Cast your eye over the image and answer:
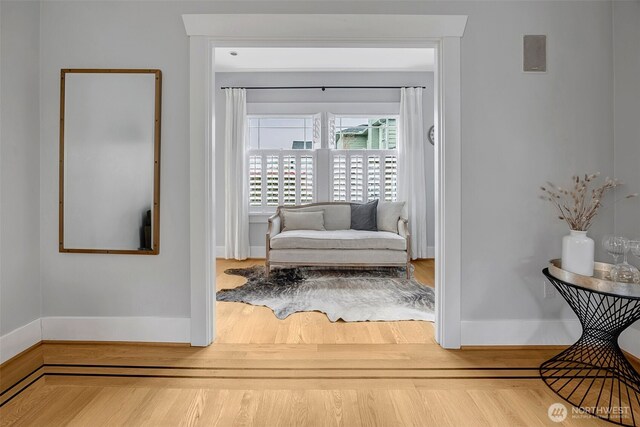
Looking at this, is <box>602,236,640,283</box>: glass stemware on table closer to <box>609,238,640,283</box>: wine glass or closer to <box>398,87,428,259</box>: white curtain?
<box>609,238,640,283</box>: wine glass

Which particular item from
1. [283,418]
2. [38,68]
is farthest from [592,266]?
[38,68]

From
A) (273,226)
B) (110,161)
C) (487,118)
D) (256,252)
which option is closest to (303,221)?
(273,226)

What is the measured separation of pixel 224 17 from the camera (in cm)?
215

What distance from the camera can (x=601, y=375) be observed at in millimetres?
1872

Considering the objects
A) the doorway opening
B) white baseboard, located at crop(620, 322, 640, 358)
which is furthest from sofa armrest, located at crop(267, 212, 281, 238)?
white baseboard, located at crop(620, 322, 640, 358)

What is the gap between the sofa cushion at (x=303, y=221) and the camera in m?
4.44

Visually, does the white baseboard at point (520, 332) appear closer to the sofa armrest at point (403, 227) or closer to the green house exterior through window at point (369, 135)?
the sofa armrest at point (403, 227)

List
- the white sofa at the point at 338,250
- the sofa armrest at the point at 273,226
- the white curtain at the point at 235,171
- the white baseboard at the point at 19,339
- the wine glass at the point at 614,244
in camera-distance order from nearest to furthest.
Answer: the wine glass at the point at 614,244 → the white baseboard at the point at 19,339 → the white sofa at the point at 338,250 → the sofa armrest at the point at 273,226 → the white curtain at the point at 235,171

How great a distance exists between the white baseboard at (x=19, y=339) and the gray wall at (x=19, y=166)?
0.04 m

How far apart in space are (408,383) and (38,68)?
2.97 meters

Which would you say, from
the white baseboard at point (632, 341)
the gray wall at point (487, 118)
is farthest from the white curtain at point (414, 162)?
the white baseboard at point (632, 341)

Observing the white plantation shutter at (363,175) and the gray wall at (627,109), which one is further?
the white plantation shutter at (363,175)

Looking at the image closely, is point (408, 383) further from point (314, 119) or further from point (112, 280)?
point (314, 119)

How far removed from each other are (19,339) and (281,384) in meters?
1.68
